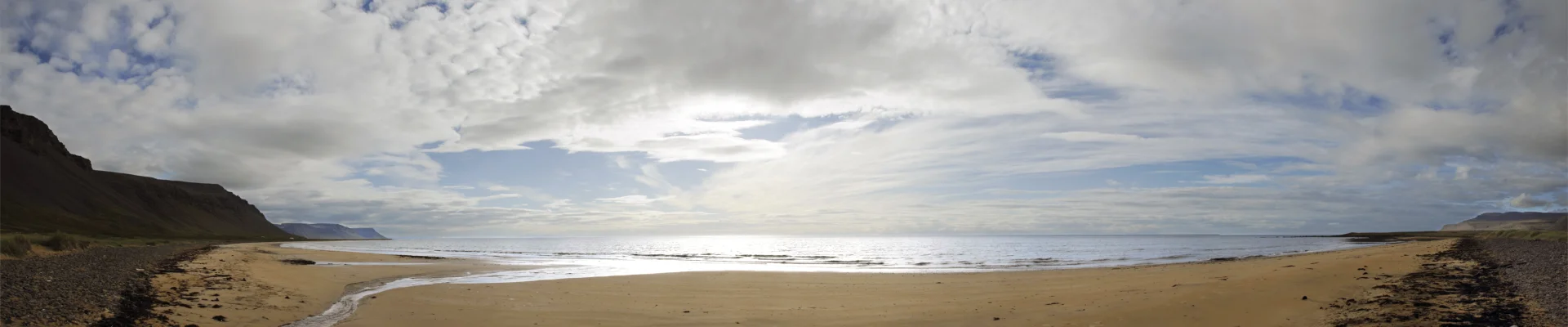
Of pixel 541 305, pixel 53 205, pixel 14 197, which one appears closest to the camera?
pixel 541 305

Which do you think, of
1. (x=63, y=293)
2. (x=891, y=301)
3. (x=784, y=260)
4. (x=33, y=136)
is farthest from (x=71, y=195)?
(x=891, y=301)

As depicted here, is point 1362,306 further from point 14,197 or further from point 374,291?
point 14,197

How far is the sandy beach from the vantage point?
13727mm

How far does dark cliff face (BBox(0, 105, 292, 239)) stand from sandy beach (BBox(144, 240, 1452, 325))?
3951 inches

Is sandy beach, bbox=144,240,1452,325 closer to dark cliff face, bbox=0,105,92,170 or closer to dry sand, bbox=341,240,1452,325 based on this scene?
dry sand, bbox=341,240,1452,325

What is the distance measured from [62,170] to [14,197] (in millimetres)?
43209

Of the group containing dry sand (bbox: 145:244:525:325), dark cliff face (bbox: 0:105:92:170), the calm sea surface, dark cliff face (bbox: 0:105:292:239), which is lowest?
the calm sea surface

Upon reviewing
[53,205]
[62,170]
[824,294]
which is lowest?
[824,294]

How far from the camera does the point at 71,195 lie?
13275cm

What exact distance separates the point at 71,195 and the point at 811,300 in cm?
18531

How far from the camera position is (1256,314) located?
13.1m

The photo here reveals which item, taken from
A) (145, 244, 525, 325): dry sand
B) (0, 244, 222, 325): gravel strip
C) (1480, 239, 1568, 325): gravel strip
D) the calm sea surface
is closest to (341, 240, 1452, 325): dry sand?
(145, 244, 525, 325): dry sand

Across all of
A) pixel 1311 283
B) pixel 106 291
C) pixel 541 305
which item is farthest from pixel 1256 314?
pixel 106 291

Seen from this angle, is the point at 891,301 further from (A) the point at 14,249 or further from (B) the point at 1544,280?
(A) the point at 14,249
